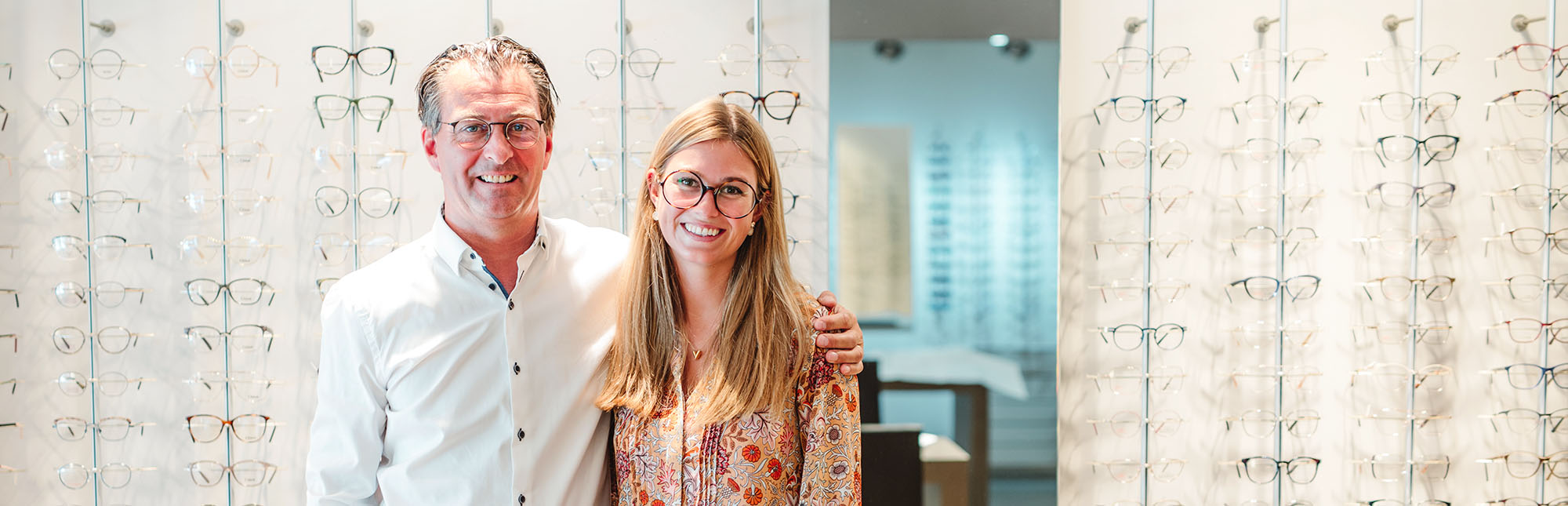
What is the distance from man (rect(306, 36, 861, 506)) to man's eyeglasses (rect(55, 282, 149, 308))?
5.31ft

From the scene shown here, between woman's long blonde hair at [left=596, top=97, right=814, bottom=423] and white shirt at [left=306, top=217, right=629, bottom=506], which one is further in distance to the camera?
white shirt at [left=306, top=217, right=629, bottom=506]

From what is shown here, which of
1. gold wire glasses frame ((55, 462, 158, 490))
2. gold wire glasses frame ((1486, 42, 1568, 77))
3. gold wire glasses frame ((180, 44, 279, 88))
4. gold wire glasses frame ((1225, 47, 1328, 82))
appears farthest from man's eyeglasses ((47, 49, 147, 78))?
gold wire glasses frame ((1486, 42, 1568, 77))

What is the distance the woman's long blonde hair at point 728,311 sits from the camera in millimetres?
1889

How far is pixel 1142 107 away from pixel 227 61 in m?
3.30

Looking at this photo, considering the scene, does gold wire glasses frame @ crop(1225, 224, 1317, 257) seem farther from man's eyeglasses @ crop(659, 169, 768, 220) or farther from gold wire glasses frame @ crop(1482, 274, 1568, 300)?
man's eyeglasses @ crop(659, 169, 768, 220)

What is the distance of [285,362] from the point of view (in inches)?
127

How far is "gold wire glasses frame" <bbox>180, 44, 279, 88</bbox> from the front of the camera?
122 inches

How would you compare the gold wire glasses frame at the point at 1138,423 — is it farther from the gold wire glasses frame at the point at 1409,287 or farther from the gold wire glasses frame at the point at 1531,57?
the gold wire glasses frame at the point at 1531,57

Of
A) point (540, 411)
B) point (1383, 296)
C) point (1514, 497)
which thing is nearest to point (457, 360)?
point (540, 411)

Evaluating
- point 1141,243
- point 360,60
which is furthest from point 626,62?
point 1141,243

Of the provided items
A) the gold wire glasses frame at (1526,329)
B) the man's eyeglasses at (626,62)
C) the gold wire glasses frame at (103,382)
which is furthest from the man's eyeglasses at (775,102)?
the gold wire glasses frame at (1526,329)

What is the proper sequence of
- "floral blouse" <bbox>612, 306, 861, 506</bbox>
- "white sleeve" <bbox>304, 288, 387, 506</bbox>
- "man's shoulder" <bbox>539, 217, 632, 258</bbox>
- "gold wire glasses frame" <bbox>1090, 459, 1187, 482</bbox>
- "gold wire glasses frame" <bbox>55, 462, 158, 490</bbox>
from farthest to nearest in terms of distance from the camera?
"gold wire glasses frame" <bbox>1090, 459, 1187, 482</bbox>
"gold wire glasses frame" <bbox>55, 462, 158, 490</bbox>
"man's shoulder" <bbox>539, 217, 632, 258</bbox>
"white sleeve" <bbox>304, 288, 387, 506</bbox>
"floral blouse" <bbox>612, 306, 861, 506</bbox>

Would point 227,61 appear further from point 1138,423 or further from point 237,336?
point 1138,423

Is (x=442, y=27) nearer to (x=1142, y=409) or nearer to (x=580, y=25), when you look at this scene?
(x=580, y=25)
